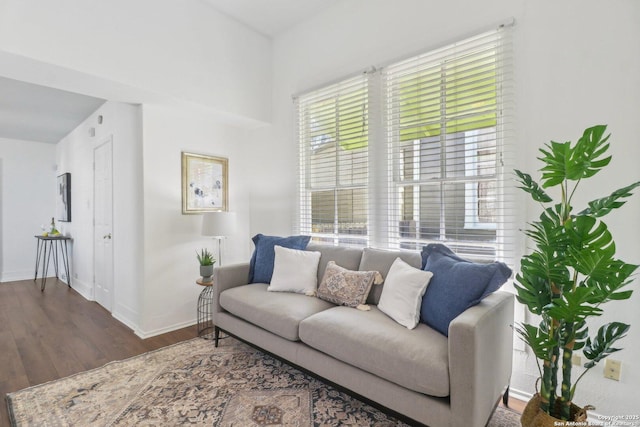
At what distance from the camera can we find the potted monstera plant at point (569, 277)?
4.29 ft

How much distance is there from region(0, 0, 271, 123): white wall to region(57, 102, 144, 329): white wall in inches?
24.3

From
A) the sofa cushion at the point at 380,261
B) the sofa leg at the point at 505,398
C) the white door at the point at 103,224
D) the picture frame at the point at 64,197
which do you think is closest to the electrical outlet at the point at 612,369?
the sofa leg at the point at 505,398

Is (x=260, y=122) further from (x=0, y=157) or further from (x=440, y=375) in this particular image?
(x=0, y=157)

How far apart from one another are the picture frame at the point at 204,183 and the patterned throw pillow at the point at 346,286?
1.80 metres

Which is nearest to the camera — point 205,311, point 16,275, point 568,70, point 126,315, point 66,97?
point 568,70

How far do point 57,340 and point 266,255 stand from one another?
2.10 meters

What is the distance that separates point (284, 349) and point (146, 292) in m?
1.71

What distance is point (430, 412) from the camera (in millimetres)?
1526

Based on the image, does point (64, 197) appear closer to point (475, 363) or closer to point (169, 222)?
point (169, 222)

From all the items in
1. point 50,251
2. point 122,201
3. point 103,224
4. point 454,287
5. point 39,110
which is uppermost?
point 39,110

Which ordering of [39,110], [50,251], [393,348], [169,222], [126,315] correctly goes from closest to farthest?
1. [393,348]
2. [169,222]
3. [126,315]
4. [39,110]
5. [50,251]

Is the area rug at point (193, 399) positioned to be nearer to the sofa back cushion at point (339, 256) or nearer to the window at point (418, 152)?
the sofa back cushion at point (339, 256)

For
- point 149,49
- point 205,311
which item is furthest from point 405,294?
point 149,49

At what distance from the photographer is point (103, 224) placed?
3986mm
